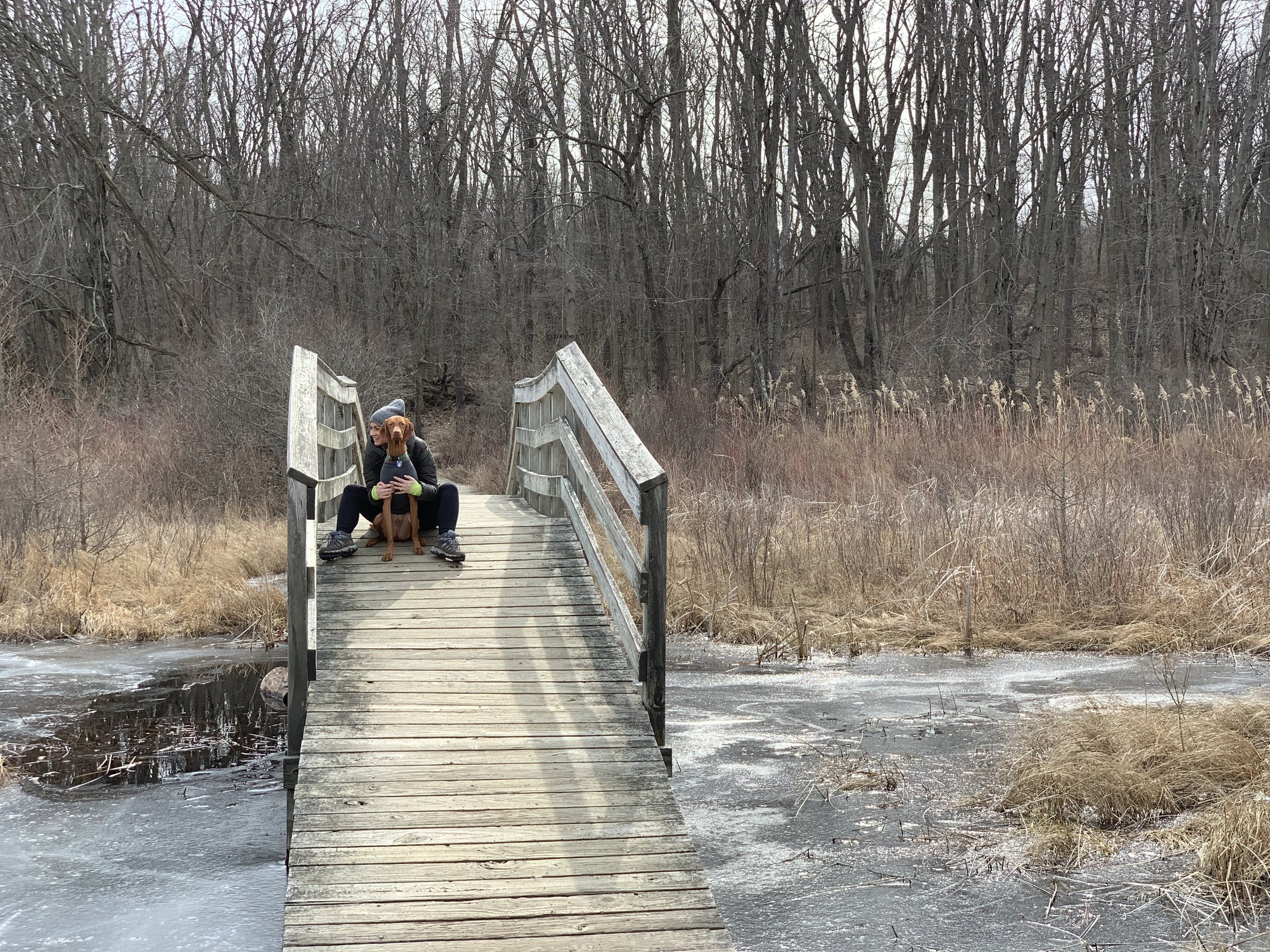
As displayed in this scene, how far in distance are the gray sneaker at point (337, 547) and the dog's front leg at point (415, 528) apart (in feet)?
1.29

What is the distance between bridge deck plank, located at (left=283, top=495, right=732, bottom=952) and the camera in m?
3.84

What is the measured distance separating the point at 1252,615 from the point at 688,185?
18.3 metres

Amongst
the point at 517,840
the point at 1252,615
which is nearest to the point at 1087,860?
the point at 517,840

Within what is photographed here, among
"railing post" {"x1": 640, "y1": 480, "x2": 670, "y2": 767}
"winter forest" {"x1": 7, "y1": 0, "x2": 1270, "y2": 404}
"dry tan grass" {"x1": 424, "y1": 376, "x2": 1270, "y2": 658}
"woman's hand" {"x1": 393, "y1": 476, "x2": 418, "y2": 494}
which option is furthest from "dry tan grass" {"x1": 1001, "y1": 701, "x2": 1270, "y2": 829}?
"winter forest" {"x1": 7, "y1": 0, "x2": 1270, "y2": 404}

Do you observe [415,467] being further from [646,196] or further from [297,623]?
[646,196]

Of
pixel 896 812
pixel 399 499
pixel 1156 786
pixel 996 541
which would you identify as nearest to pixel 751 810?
pixel 896 812

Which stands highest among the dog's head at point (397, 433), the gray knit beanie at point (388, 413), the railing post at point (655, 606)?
the gray knit beanie at point (388, 413)

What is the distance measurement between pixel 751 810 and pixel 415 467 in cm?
289

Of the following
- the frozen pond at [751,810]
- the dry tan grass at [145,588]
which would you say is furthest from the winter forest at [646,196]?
the frozen pond at [751,810]

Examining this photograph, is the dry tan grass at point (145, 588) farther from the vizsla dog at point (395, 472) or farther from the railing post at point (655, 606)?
the railing post at point (655, 606)

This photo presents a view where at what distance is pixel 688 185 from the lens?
25641 mm

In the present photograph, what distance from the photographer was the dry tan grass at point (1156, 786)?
4828 mm

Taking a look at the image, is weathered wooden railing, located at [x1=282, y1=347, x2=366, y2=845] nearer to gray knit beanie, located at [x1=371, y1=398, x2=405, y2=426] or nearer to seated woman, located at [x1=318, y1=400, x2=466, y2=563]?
seated woman, located at [x1=318, y1=400, x2=466, y2=563]

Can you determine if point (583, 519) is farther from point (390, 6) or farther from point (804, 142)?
point (390, 6)
